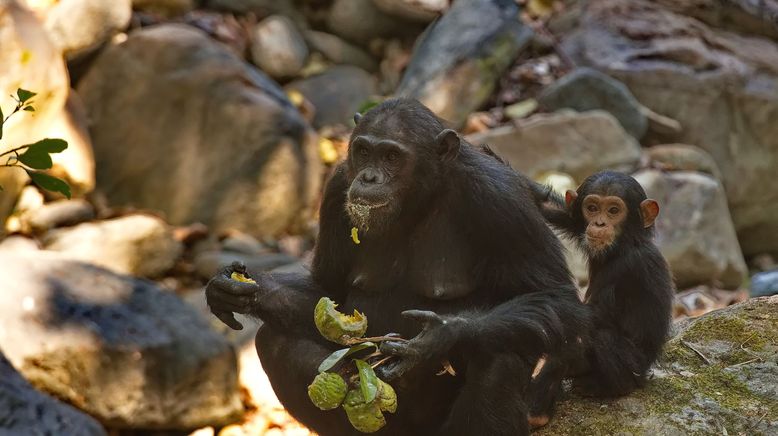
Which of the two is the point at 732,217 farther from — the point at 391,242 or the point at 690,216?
the point at 391,242

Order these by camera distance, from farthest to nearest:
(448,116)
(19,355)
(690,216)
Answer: (448,116), (690,216), (19,355)

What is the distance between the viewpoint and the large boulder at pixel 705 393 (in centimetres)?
616

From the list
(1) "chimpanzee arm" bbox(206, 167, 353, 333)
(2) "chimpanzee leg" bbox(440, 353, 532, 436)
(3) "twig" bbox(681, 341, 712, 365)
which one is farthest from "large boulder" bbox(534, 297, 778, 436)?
(1) "chimpanzee arm" bbox(206, 167, 353, 333)

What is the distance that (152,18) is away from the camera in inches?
651

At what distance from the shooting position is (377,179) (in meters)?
5.91

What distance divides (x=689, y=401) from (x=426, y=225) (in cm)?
206

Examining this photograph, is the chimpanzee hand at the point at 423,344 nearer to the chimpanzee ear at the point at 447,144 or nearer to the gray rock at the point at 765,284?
the chimpanzee ear at the point at 447,144

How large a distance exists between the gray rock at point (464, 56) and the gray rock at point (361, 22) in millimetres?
1119

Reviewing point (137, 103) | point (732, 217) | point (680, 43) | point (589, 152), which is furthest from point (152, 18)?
point (732, 217)

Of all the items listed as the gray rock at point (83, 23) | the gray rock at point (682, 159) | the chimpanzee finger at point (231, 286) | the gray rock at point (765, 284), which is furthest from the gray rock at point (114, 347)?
the gray rock at point (682, 159)

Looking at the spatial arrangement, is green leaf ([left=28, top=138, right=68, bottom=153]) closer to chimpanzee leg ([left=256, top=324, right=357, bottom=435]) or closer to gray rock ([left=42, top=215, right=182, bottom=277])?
chimpanzee leg ([left=256, top=324, right=357, bottom=435])

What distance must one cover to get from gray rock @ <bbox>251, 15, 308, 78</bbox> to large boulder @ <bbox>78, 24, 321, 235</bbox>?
1.91 metres

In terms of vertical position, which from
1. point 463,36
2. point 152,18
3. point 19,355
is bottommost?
point 19,355

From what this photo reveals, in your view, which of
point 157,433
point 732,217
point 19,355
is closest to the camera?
point 19,355
